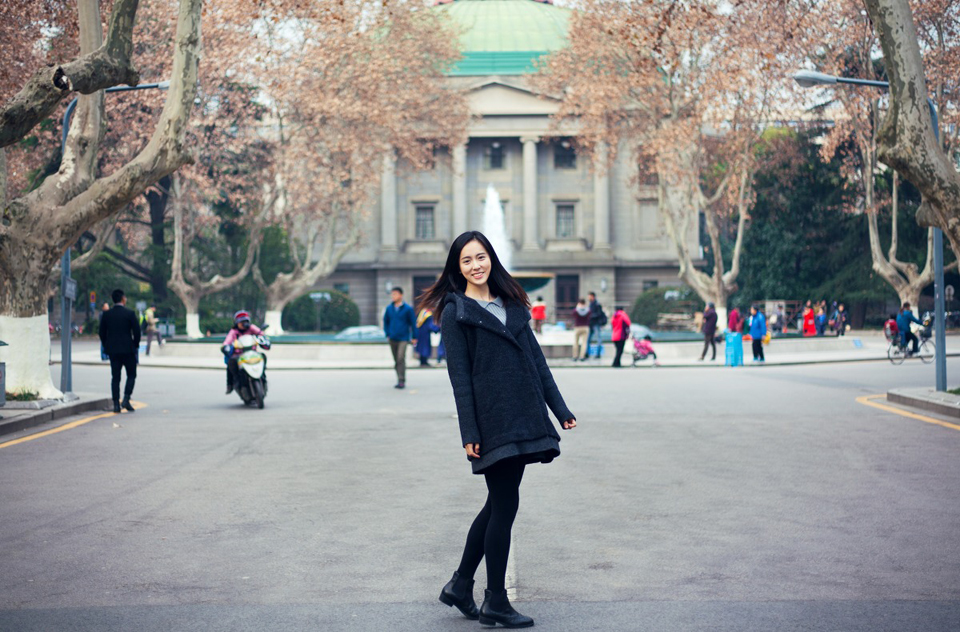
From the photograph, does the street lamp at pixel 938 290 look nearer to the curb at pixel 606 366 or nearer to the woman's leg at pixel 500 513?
the curb at pixel 606 366

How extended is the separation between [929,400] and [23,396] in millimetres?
12400

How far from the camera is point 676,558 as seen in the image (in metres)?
6.45

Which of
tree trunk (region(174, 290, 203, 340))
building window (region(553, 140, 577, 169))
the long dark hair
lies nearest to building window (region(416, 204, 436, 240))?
building window (region(553, 140, 577, 169))

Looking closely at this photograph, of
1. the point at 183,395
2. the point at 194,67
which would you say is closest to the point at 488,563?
the point at 194,67

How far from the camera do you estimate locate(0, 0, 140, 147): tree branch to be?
41.1ft

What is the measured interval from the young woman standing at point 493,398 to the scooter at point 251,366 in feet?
38.9

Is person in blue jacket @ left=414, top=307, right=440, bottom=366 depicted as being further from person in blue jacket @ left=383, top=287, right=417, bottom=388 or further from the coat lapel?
the coat lapel

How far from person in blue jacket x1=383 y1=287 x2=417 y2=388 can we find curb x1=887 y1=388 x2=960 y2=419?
27.1ft

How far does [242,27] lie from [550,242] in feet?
132

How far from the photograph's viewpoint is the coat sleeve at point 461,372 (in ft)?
16.4

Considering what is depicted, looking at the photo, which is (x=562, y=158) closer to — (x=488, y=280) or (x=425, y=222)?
(x=425, y=222)

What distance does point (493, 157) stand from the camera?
2911 inches

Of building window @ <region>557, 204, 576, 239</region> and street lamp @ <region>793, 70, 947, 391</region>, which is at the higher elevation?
building window @ <region>557, 204, 576, 239</region>

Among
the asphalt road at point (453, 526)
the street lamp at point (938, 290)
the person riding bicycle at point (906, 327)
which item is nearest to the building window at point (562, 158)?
the person riding bicycle at point (906, 327)
